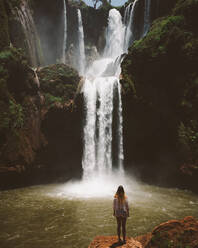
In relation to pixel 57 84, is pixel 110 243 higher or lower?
lower

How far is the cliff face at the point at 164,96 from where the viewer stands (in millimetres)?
14930

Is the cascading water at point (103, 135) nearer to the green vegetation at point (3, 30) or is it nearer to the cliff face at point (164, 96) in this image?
the cliff face at point (164, 96)

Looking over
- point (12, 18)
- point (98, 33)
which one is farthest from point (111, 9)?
point (12, 18)

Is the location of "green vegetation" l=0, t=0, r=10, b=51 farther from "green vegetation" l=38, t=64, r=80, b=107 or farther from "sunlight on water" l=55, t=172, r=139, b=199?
"sunlight on water" l=55, t=172, r=139, b=199

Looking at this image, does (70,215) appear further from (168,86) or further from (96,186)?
(168,86)

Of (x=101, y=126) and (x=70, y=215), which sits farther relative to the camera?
(x=101, y=126)

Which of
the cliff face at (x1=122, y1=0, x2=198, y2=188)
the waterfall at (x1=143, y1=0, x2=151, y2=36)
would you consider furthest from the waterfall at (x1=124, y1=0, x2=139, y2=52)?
the cliff face at (x1=122, y1=0, x2=198, y2=188)

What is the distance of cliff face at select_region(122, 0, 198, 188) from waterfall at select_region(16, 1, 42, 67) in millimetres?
11299

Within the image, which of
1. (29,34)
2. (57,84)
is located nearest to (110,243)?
(57,84)

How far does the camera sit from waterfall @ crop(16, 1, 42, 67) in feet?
67.7

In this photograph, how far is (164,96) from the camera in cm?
1645

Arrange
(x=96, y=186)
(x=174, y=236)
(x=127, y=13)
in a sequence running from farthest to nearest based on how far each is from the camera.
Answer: (x=127, y=13) < (x=96, y=186) < (x=174, y=236)

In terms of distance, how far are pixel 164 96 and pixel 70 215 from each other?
39.9 feet

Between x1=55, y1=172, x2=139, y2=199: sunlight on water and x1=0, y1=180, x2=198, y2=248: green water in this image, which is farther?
x1=55, y1=172, x2=139, y2=199: sunlight on water
